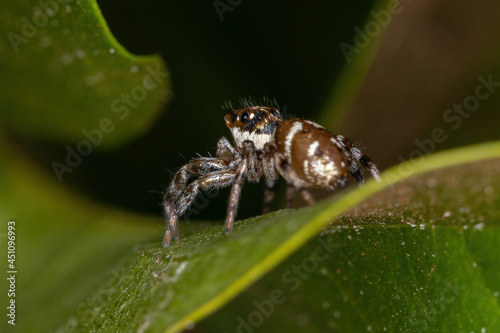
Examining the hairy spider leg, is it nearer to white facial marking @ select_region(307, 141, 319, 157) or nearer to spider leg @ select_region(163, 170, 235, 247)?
spider leg @ select_region(163, 170, 235, 247)

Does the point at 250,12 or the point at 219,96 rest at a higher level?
the point at 250,12

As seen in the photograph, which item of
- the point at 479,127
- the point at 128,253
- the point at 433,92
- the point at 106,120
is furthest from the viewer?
the point at 433,92

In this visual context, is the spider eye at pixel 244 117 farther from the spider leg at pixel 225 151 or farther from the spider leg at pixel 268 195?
the spider leg at pixel 268 195

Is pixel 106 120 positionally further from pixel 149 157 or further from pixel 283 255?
pixel 283 255

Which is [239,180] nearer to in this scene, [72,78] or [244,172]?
[244,172]

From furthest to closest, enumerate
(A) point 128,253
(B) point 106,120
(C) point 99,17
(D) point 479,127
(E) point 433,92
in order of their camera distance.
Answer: (E) point 433,92, (D) point 479,127, (B) point 106,120, (A) point 128,253, (C) point 99,17

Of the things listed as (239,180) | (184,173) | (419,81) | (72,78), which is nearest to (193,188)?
(184,173)

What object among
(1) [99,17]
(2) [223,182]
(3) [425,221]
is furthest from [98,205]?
(3) [425,221]
